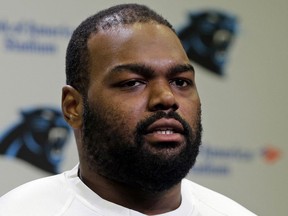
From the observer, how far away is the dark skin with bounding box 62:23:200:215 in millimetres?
909

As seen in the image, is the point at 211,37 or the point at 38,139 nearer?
the point at 38,139

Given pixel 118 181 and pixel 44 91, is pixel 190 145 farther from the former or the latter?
pixel 44 91

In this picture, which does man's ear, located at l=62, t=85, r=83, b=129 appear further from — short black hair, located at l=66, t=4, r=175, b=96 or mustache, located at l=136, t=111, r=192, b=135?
mustache, located at l=136, t=111, r=192, b=135

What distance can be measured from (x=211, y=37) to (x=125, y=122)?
40.3 inches

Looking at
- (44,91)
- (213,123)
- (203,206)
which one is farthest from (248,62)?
(203,206)

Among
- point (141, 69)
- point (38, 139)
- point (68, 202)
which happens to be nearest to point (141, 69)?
point (141, 69)

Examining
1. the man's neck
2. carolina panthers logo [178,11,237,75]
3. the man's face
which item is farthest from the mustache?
carolina panthers logo [178,11,237,75]

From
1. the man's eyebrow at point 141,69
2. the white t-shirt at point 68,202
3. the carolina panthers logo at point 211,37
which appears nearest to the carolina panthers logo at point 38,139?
the carolina panthers logo at point 211,37

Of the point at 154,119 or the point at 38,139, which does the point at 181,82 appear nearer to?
the point at 154,119

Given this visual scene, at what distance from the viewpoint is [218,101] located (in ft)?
6.19

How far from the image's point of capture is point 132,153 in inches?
36.0

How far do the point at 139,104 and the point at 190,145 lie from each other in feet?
0.31

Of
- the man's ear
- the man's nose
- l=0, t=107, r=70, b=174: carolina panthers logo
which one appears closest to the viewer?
the man's nose

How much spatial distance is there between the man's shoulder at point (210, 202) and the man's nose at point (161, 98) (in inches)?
8.5
